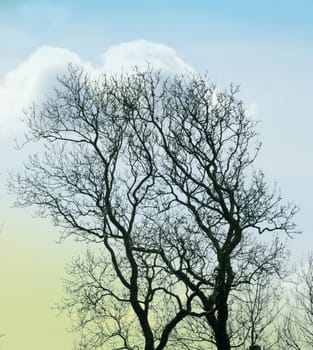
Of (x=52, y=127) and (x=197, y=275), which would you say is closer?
(x=197, y=275)

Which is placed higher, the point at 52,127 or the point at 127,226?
the point at 52,127

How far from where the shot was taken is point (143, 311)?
20078mm

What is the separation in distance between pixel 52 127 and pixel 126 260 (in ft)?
16.4

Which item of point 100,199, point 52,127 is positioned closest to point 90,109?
point 52,127

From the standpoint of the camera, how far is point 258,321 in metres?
26.2

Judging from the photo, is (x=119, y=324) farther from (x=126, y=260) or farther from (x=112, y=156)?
(x=112, y=156)

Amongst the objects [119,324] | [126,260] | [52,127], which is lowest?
[119,324]

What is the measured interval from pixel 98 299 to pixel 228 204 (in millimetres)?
5096

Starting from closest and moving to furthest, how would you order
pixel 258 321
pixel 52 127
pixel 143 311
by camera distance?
pixel 143 311, pixel 52 127, pixel 258 321

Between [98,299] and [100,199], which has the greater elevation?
[100,199]

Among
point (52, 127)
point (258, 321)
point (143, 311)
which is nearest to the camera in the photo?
point (143, 311)

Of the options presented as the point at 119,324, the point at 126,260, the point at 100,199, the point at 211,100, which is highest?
the point at 211,100

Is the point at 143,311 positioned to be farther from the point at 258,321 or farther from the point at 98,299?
the point at 258,321

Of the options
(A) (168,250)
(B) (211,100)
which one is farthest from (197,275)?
(B) (211,100)
